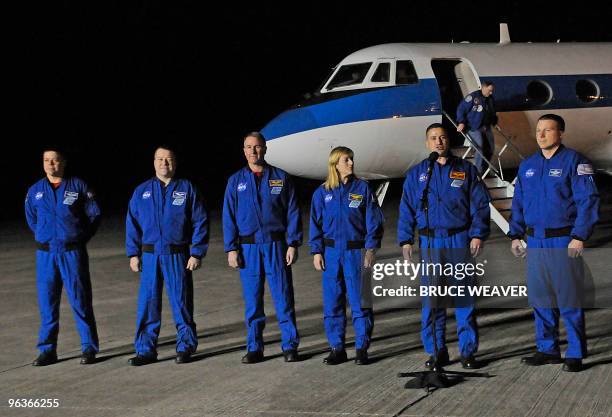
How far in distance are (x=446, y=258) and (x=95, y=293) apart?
5.53m

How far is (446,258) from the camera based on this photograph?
25.9 ft

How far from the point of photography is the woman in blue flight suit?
7953 millimetres

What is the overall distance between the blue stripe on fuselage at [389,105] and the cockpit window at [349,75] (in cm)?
49

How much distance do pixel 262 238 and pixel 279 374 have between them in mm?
1220

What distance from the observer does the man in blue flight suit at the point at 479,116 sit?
48.2 ft

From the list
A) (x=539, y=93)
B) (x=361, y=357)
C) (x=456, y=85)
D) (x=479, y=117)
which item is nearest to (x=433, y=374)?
(x=361, y=357)

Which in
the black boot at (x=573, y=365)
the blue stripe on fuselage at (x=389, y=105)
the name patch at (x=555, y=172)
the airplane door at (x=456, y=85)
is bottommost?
the black boot at (x=573, y=365)

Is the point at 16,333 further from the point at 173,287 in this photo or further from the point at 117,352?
the point at 173,287

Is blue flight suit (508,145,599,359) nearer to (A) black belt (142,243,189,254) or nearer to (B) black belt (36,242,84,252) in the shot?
(A) black belt (142,243,189,254)

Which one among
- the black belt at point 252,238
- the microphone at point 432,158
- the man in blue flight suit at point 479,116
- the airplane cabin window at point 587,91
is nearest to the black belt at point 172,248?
the black belt at point 252,238

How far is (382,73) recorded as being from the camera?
15.5 m

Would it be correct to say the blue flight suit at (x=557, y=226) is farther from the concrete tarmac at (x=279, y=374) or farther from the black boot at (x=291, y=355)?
the black boot at (x=291, y=355)

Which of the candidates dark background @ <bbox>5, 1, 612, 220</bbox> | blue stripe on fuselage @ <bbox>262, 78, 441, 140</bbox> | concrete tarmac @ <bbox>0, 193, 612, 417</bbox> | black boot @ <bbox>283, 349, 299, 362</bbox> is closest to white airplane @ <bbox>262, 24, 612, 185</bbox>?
blue stripe on fuselage @ <bbox>262, 78, 441, 140</bbox>

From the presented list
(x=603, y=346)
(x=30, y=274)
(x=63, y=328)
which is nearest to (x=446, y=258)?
(x=603, y=346)
